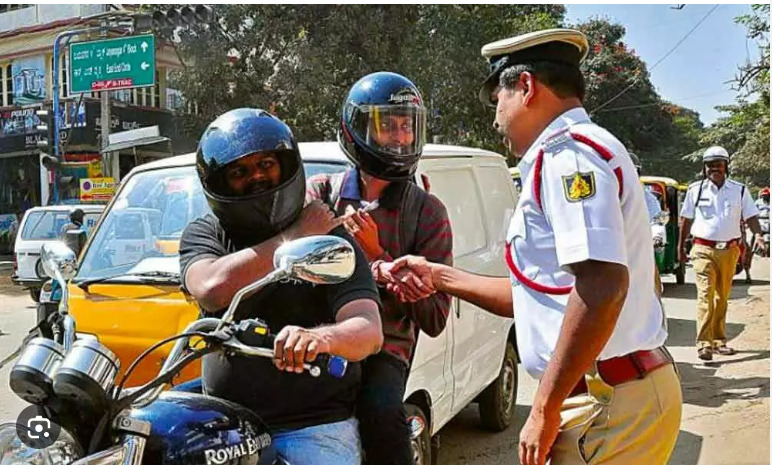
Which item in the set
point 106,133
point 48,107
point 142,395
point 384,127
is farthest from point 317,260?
point 48,107

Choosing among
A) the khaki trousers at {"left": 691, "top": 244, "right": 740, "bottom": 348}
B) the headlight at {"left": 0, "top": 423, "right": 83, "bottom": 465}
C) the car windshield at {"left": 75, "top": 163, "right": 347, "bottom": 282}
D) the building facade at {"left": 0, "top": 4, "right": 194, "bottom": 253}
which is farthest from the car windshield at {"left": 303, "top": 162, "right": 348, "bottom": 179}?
the building facade at {"left": 0, "top": 4, "right": 194, "bottom": 253}

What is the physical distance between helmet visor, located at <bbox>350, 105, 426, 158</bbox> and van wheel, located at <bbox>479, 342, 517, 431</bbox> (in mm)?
2773

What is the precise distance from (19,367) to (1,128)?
2581 cm

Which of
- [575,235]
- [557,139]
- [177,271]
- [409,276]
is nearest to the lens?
[575,235]

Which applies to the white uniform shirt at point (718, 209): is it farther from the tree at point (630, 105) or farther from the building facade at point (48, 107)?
the tree at point (630, 105)

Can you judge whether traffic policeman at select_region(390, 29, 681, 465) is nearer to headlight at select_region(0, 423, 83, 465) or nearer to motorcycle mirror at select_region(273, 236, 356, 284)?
motorcycle mirror at select_region(273, 236, 356, 284)

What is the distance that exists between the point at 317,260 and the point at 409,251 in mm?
1388

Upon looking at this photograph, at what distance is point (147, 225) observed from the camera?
4.37 metres

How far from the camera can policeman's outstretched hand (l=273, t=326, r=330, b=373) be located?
1.69 m

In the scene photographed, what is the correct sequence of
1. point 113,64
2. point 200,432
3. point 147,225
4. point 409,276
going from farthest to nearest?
point 113,64 → point 147,225 → point 409,276 → point 200,432

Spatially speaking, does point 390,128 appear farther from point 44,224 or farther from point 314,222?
point 44,224

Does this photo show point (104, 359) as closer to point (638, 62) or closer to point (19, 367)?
point (19, 367)

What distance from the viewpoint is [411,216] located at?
3125mm

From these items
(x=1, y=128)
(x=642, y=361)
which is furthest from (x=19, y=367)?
(x=1, y=128)
